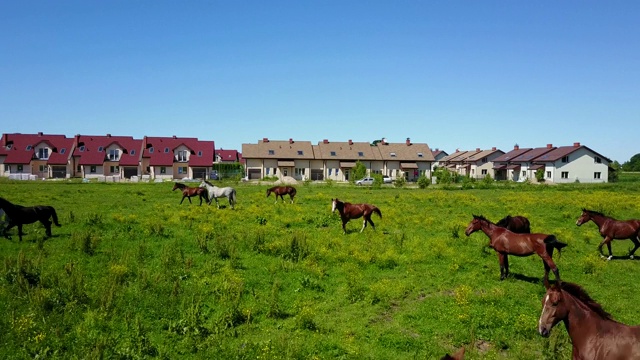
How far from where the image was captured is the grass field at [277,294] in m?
8.77

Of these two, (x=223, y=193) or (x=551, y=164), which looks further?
(x=551, y=164)

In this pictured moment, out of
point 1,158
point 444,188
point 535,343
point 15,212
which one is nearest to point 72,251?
point 15,212

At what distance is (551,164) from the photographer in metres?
74.9

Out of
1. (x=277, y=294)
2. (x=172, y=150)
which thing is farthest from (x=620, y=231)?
(x=172, y=150)

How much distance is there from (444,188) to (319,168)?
2790 centimetres

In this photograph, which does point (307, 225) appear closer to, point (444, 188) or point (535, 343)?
point (535, 343)

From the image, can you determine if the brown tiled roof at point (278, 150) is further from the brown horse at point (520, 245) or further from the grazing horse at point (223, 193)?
the brown horse at point (520, 245)

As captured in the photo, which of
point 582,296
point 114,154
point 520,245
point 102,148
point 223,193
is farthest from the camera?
point 102,148

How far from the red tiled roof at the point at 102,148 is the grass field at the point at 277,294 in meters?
57.5

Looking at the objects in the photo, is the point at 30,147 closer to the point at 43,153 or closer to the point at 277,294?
the point at 43,153

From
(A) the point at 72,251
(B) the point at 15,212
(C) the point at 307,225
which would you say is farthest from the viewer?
(C) the point at 307,225

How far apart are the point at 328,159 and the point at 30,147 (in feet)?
167

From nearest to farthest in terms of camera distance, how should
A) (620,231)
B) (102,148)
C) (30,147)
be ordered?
(620,231) → (30,147) → (102,148)

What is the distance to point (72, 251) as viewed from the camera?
1482cm
